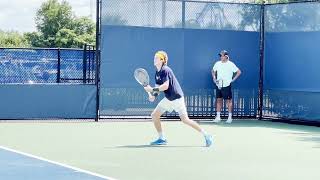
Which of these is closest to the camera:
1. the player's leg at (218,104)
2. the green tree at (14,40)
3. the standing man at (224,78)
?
the standing man at (224,78)

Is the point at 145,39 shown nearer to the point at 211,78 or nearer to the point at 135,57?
the point at 135,57

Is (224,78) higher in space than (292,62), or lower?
lower

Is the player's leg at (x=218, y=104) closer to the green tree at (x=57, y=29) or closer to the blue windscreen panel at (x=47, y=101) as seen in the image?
the blue windscreen panel at (x=47, y=101)

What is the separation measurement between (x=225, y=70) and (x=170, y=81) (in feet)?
19.1

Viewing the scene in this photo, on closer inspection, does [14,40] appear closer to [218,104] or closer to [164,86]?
[218,104]

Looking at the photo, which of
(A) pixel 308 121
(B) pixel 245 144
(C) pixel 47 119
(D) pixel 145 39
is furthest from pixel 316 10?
(C) pixel 47 119

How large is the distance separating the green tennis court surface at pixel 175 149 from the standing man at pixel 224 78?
909 millimetres

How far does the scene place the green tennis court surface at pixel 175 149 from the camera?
1014 cm

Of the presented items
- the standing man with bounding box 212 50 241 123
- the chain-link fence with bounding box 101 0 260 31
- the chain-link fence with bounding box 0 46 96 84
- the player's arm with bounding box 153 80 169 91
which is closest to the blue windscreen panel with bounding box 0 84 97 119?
the chain-link fence with bounding box 101 0 260 31

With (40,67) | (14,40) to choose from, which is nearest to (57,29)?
(14,40)

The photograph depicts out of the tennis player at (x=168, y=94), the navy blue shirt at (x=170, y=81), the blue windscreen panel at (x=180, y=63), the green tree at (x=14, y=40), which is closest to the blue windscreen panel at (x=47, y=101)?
the blue windscreen panel at (x=180, y=63)

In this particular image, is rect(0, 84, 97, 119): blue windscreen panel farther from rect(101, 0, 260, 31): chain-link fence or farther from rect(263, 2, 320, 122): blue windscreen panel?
rect(263, 2, 320, 122): blue windscreen panel

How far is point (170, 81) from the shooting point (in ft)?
41.8

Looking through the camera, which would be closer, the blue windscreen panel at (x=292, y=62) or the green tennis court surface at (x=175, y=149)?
the green tennis court surface at (x=175, y=149)
